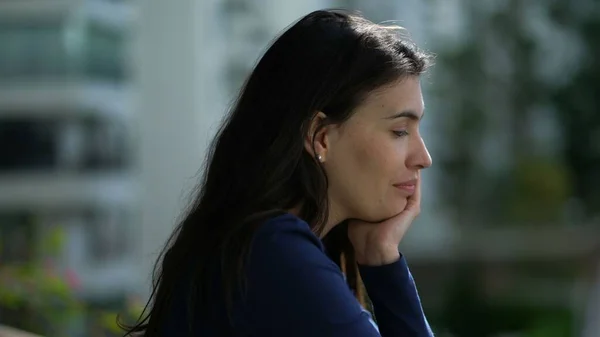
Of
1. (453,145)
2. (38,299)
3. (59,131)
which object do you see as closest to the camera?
(38,299)

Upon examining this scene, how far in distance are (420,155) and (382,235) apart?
0.15 metres

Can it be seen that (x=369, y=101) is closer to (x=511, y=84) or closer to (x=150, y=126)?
(x=511, y=84)

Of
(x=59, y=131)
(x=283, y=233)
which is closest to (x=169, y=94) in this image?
(x=59, y=131)

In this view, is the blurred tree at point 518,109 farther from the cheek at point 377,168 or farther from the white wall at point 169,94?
the cheek at point 377,168

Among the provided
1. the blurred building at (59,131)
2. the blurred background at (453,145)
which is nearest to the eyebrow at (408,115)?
the blurred background at (453,145)

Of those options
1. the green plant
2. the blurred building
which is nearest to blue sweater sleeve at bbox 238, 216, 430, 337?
the green plant

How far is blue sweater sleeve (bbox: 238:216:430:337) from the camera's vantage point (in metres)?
1.59

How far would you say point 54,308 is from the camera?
507 cm

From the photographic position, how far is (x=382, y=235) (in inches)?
74.0

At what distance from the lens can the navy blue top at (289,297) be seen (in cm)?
160

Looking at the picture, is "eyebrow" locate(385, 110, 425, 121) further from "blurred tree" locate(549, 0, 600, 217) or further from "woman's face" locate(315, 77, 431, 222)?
"blurred tree" locate(549, 0, 600, 217)

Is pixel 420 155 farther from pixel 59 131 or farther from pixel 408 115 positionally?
pixel 59 131

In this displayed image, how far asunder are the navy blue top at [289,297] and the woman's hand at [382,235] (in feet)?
0.77

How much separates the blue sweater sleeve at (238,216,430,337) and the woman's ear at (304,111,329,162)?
12 centimetres
